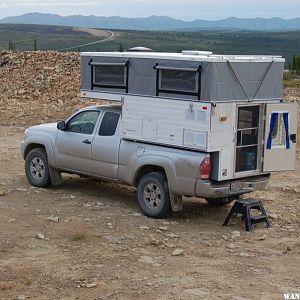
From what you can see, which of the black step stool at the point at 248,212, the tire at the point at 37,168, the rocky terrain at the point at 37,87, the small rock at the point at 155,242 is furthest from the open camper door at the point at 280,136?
the rocky terrain at the point at 37,87

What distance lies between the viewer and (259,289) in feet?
22.9

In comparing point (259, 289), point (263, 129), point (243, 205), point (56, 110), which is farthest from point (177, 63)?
point (56, 110)

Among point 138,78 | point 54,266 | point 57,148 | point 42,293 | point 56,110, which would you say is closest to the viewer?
point 42,293

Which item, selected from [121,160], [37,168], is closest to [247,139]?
[121,160]

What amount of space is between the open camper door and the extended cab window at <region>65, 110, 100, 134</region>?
2.81m

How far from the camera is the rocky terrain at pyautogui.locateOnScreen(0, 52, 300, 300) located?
6.97 meters

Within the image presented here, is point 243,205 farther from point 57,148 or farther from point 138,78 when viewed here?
point 57,148

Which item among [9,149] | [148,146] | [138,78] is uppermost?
[138,78]

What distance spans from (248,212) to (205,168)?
0.91 metres

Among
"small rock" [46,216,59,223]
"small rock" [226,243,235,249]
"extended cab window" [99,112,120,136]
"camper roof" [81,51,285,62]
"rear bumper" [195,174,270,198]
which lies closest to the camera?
"small rock" [226,243,235,249]

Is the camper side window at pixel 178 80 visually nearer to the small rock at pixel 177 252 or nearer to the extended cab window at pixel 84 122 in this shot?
the extended cab window at pixel 84 122

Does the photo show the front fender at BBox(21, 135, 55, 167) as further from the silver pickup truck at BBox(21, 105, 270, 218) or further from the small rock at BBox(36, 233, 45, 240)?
the small rock at BBox(36, 233, 45, 240)

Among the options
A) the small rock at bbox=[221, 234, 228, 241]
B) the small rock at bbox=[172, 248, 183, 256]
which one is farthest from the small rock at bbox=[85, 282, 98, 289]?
the small rock at bbox=[221, 234, 228, 241]

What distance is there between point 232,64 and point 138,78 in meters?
1.47
